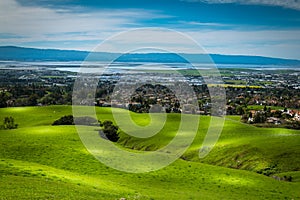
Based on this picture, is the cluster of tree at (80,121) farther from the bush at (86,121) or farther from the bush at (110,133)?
the bush at (110,133)

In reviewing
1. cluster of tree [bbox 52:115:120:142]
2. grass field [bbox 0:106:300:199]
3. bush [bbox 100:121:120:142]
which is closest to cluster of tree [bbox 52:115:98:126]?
cluster of tree [bbox 52:115:120:142]

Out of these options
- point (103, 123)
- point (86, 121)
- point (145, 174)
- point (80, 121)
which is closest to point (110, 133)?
point (103, 123)

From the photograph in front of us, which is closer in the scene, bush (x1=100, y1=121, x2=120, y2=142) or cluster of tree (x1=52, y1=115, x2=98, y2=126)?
bush (x1=100, y1=121, x2=120, y2=142)

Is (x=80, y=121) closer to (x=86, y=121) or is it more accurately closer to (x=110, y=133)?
(x=86, y=121)

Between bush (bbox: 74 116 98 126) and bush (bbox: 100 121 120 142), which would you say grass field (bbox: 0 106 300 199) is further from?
bush (bbox: 74 116 98 126)

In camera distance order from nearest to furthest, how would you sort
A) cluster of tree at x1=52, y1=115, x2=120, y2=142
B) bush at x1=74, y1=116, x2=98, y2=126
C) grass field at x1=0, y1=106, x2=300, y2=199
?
grass field at x1=0, y1=106, x2=300, y2=199
cluster of tree at x1=52, y1=115, x2=120, y2=142
bush at x1=74, y1=116, x2=98, y2=126

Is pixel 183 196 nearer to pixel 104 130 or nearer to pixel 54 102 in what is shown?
pixel 104 130

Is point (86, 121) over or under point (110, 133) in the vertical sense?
over

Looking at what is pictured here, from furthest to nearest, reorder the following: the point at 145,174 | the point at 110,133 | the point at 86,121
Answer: the point at 86,121, the point at 110,133, the point at 145,174
